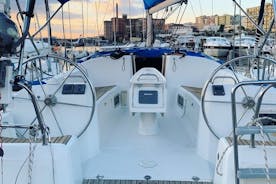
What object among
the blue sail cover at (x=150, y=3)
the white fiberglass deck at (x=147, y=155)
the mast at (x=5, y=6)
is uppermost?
the blue sail cover at (x=150, y=3)

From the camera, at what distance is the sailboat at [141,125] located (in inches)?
80.1

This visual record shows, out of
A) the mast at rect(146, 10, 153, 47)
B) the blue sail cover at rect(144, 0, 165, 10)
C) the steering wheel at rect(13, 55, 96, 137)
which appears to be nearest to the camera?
the steering wheel at rect(13, 55, 96, 137)

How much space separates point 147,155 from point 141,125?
595 mm

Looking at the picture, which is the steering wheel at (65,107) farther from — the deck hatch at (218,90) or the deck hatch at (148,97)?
the deck hatch at (218,90)

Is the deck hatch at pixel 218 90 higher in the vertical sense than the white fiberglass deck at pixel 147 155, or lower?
higher

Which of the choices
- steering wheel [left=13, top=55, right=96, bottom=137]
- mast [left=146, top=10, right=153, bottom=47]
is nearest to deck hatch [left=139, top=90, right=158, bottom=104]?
steering wheel [left=13, top=55, right=96, bottom=137]

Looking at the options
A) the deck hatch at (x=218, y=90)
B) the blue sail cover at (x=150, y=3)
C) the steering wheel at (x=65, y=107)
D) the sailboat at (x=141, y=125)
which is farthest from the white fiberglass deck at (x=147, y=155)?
the blue sail cover at (x=150, y=3)

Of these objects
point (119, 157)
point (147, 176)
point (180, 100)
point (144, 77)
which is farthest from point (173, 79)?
point (147, 176)

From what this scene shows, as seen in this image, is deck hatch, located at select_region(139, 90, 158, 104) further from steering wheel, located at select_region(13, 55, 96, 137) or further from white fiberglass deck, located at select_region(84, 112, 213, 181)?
steering wheel, located at select_region(13, 55, 96, 137)

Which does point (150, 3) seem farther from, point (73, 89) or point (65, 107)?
point (65, 107)

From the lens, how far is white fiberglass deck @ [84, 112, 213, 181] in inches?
115

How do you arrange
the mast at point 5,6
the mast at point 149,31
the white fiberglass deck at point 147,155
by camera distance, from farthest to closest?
the mast at point 149,31 < the white fiberglass deck at point 147,155 < the mast at point 5,6

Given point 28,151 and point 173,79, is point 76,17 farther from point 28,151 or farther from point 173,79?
point 28,151

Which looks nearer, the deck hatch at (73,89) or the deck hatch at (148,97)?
the deck hatch at (73,89)
